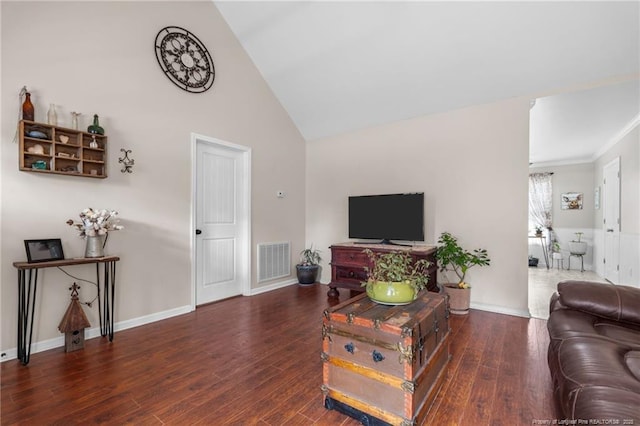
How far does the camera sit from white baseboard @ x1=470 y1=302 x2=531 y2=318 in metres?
3.26

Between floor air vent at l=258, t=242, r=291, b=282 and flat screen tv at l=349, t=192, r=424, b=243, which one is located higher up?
flat screen tv at l=349, t=192, r=424, b=243

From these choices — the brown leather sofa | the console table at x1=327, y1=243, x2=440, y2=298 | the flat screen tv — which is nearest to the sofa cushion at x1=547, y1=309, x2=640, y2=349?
the brown leather sofa

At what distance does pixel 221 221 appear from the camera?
393 centimetres

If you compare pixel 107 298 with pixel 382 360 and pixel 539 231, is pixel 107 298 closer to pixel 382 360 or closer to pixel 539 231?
pixel 382 360

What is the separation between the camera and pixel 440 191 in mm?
3844

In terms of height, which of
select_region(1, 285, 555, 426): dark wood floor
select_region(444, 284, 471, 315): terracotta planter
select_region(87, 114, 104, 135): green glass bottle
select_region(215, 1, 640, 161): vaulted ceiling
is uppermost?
select_region(215, 1, 640, 161): vaulted ceiling

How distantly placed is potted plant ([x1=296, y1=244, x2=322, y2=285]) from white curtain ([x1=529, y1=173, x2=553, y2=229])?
5.43 metres

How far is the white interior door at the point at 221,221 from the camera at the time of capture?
12.1 ft

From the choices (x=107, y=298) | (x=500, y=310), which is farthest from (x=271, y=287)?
(x=500, y=310)

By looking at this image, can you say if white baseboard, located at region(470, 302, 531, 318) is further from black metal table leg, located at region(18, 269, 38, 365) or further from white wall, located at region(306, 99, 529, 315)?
black metal table leg, located at region(18, 269, 38, 365)

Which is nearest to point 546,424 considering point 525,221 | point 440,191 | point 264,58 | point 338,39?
point 525,221

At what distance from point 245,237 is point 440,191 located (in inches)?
108

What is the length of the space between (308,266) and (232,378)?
2764 mm

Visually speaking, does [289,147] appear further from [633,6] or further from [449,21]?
[633,6]
